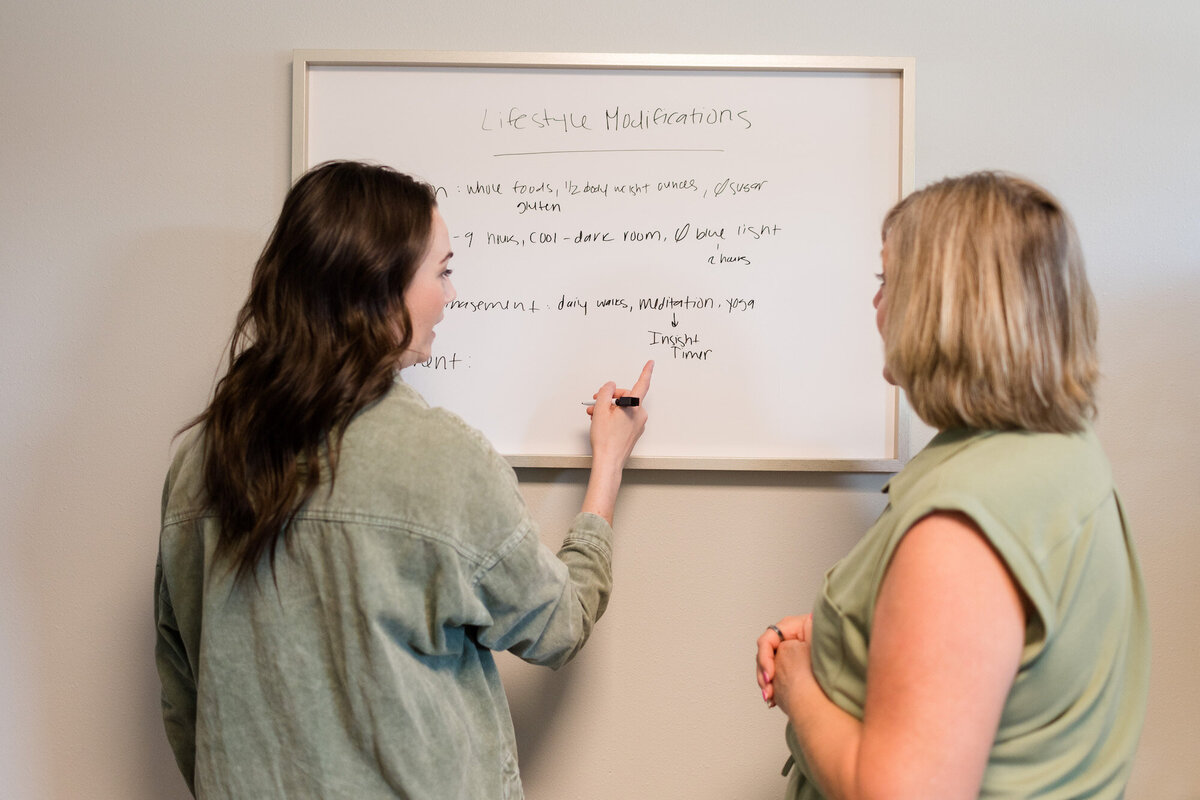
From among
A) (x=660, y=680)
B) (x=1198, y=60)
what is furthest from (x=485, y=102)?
(x=1198, y=60)

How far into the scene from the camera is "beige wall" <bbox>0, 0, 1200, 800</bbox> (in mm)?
1226

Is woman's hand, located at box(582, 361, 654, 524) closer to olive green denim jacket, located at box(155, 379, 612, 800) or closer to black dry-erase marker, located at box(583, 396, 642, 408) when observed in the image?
black dry-erase marker, located at box(583, 396, 642, 408)

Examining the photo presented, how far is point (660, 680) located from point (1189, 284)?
97 cm

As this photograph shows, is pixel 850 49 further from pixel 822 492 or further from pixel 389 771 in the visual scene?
pixel 389 771

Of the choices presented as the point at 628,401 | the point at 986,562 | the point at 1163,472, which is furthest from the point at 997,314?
the point at 1163,472

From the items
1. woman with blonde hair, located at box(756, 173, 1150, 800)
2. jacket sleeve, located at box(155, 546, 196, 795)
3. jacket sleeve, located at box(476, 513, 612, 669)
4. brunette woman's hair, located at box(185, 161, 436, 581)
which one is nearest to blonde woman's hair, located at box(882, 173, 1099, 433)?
A: woman with blonde hair, located at box(756, 173, 1150, 800)

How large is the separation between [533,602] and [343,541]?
0.20m

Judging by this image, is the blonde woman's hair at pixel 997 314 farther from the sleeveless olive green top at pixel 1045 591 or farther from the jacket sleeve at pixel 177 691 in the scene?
the jacket sleeve at pixel 177 691

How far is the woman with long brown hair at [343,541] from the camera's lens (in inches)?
31.7

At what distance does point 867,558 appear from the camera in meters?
0.74

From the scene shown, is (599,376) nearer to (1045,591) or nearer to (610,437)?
(610,437)

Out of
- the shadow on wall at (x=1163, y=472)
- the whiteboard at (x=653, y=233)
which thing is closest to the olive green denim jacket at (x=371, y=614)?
the whiteboard at (x=653, y=233)

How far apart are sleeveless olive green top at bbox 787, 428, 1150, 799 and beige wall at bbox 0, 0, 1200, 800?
52 cm

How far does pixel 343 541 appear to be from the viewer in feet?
2.63
